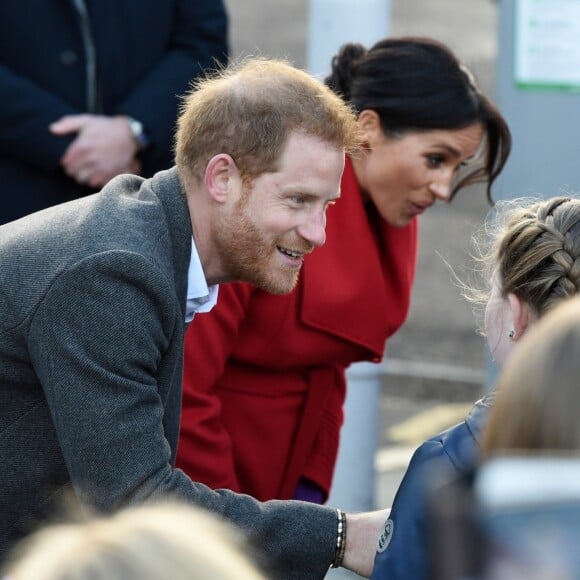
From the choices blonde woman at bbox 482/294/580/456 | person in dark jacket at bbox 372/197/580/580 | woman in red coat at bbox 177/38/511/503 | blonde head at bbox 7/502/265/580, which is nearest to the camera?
blonde head at bbox 7/502/265/580

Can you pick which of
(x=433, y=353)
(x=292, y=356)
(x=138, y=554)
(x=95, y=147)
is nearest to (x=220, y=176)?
(x=292, y=356)

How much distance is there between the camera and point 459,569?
3.87ft

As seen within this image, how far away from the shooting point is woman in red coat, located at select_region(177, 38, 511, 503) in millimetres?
3172

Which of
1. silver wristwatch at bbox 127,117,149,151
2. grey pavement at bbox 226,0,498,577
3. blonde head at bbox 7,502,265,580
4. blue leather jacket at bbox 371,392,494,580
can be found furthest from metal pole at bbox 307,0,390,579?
blonde head at bbox 7,502,265,580

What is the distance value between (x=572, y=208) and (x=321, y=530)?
76 centimetres

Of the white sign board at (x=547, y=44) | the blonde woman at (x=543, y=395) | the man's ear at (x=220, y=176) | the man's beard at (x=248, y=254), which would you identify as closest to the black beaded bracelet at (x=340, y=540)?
the man's beard at (x=248, y=254)

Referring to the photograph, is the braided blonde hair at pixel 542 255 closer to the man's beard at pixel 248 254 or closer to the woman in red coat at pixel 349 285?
the man's beard at pixel 248 254

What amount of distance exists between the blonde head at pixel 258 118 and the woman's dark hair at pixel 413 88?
641 mm

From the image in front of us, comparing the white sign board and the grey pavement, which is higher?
the white sign board

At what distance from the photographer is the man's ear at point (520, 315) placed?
2414 millimetres

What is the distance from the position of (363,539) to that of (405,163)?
109cm

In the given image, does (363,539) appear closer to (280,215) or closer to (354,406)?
(280,215)

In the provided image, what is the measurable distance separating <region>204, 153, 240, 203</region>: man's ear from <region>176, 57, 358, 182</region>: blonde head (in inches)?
0.6

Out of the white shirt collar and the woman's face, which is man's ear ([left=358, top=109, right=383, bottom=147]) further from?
the white shirt collar
